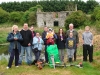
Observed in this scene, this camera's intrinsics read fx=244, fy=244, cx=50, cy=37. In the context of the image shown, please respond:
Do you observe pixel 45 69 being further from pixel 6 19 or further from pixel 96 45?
pixel 6 19

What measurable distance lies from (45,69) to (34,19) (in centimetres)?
3164

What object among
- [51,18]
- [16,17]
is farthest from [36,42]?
[16,17]

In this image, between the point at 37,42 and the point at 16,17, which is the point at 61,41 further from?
the point at 16,17

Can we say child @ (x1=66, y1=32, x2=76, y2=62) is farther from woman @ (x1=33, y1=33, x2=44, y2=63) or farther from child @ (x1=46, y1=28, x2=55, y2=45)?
woman @ (x1=33, y1=33, x2=44, y2=63)

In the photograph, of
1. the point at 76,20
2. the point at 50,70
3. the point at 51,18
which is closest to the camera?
the point at 50,70

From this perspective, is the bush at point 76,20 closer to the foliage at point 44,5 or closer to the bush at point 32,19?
the bush at point 32,19

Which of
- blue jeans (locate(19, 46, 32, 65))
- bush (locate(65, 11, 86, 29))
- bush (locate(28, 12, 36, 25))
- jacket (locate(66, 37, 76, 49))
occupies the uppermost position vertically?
bush (locate(28, 12, 36, 25))

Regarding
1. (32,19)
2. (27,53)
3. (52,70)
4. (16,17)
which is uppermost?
(16,17)

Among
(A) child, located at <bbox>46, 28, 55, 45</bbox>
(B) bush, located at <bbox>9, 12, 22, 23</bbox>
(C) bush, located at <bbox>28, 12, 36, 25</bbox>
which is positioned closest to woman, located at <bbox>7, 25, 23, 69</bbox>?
(A) child, located at <bbox>46, 28, 55, 45</bbox>

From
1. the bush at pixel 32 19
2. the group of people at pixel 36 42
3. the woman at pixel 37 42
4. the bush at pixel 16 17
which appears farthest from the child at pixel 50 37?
the bush at pixel 16 17

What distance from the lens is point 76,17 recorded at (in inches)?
1226

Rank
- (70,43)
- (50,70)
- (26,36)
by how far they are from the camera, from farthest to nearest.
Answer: (70,43) → (26,36) → (50,70)

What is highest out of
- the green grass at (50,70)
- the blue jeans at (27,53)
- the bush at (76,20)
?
the bush at (76,20)

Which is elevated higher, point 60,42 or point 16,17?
point 16,17
